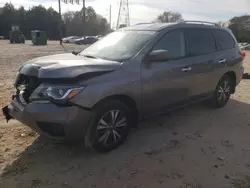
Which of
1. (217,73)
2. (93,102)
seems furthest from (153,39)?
(217,73)

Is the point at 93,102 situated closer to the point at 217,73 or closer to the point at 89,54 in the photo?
the point at 89,54

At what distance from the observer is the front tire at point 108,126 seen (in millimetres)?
3822

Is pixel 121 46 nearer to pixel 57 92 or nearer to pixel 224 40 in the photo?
pixel 57 92

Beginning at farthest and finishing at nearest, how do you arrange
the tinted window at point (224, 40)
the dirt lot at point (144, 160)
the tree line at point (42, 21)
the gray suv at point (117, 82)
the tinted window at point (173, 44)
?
the tree line at point (42, 21)
the tinted window at point (224, 40)
the tinted window at point (173, 44)
the gray suv at point (117, 82)
the dirt lot at point (144, 160)

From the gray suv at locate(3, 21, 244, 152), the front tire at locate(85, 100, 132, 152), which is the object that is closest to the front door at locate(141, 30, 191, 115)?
the gray suv at locate(3, 21, 244, 152)

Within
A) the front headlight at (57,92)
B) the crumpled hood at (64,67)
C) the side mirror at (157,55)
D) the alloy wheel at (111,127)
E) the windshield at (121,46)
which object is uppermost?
the windshield at (121,46)

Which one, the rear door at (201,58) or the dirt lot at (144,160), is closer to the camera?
the dirt lot at (144,160)

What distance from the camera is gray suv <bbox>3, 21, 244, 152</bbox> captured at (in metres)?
3.59

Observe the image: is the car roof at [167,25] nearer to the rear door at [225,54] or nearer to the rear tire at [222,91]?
the rear door at [225,54]

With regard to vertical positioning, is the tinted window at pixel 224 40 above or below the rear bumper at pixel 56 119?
above

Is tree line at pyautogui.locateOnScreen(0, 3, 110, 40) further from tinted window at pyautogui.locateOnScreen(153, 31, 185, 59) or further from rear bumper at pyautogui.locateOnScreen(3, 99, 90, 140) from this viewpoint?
rear bumper at pyautogui.locateOnScreen(3, 99, 90, 140)

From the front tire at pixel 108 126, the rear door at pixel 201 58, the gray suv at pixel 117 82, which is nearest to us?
the gray suv at pixel 117 82

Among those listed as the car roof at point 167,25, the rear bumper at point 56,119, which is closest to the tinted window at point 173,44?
the car roof at point 167,25

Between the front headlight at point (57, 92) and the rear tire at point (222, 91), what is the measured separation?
3534mm
